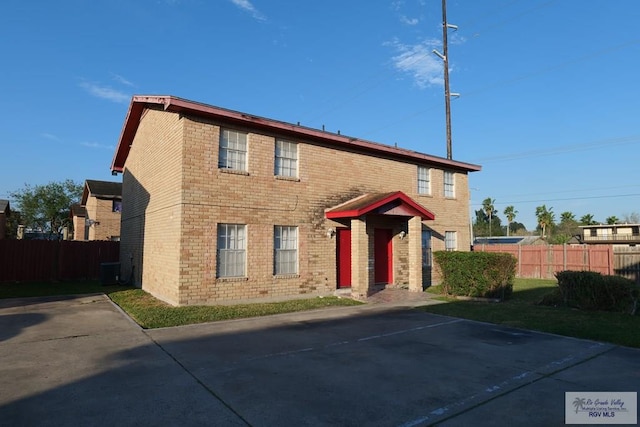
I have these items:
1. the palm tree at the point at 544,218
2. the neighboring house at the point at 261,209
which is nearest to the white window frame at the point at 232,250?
the neighboring house at the point at 261,209

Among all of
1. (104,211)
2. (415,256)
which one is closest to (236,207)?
(415,256)

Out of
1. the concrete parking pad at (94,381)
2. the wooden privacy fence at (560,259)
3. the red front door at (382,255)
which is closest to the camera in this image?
the concrete parking pad at (94,381)

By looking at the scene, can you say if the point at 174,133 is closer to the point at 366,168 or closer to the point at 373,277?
the point at 366,168

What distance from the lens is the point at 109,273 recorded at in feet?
57.4

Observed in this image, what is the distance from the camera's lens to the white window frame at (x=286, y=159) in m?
13.8

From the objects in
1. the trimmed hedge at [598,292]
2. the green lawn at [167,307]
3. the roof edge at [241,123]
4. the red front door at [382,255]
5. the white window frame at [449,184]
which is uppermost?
the roof edge at [241,123]

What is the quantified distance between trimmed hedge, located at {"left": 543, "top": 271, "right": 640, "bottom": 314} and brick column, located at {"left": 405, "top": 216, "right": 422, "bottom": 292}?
485 cm

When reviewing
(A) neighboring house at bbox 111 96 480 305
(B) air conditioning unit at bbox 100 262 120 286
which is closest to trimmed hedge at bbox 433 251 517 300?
(A) neighboring house at bbox 111 96 480 305

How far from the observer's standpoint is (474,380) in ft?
18.9

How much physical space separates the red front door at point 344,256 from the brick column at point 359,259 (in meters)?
0.99

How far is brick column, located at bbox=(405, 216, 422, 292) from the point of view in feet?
51.7

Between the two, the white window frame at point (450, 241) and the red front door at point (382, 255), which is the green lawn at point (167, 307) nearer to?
the red front door at point (382, 255)

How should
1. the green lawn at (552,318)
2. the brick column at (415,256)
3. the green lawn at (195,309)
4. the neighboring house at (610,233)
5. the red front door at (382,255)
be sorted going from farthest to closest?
the neighboring house at (610,233), the red front door at (382,255), the brick column at (415,256), the green lawn at (195,309), the green lawn at (552,318)

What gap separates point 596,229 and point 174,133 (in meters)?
55.2
